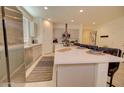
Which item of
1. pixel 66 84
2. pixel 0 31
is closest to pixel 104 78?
pixel 66 84

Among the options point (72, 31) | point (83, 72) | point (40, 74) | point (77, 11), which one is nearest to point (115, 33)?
point (77, 11)

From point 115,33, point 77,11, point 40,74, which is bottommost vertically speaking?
point 40,74

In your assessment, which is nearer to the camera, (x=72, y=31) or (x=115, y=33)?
(x=115, y=33)

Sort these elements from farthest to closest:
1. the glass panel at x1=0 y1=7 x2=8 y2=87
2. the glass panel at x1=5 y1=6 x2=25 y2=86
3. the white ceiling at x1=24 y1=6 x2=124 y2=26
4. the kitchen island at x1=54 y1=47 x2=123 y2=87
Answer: the white ceiling at x1=24 y1=6 x2=124 y2=26
the kitchen island at x1=54 y1=47 x2=123 y2=87
the glass panel at x1=5 y1=6 x2=25 y2=86
the glass panel at x1=0 y1=7 x2=8 y2=87

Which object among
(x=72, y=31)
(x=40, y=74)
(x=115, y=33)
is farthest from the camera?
(x=72, y=31)

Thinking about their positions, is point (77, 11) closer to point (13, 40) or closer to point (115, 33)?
point (115, 33)

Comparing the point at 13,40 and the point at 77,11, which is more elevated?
the point at 77,11

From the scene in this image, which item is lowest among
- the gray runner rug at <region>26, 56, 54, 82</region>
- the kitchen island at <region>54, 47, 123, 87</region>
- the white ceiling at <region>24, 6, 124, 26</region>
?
the gray runner rug at <region>26, 56, 54, 82</region>

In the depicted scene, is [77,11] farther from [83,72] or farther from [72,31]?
[83,72]

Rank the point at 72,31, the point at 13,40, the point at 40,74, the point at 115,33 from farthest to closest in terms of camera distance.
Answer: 1. the point at 72,31
2. the point at 115,33
3. the point at 40,74
4. the point at 13,40

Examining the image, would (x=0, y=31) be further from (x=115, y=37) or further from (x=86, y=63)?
(x=115, y=37)

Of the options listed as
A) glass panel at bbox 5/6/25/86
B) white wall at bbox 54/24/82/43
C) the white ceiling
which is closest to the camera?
glass panel at bbox 5/6/25/86

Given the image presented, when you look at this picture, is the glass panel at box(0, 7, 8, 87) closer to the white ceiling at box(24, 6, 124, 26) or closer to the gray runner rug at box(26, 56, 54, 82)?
the gray runner rug at box(26, 56, 54, 82)

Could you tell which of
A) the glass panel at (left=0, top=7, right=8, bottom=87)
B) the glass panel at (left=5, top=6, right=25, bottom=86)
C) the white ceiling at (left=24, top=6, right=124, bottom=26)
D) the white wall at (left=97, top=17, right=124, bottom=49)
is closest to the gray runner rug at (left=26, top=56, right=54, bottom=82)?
the glass panel at (left=5, top=6, right=25, bottom=86)
